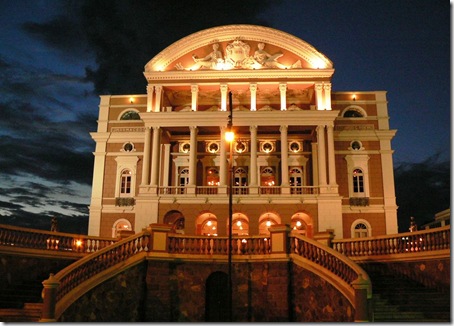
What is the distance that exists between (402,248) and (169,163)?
2305 cm

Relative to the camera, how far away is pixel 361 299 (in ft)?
42.8

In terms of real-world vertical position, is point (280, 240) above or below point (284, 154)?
below

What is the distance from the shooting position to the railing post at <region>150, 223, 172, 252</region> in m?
17.2

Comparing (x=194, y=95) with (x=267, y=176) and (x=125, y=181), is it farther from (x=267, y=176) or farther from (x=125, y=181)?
(x=125, y=181)

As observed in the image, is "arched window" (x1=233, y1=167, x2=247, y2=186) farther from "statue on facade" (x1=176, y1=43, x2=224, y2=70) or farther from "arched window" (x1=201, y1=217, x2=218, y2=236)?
"statue on facade" (x1=176, y1=43, x2=224, y2=70)

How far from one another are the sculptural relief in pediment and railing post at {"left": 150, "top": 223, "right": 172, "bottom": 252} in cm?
2033

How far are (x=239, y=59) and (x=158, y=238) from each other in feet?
69.4

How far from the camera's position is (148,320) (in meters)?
16.5

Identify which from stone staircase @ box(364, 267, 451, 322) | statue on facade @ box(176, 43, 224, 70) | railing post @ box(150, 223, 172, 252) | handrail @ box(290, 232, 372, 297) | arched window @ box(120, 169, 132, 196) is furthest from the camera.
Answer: arched window @ box(120, 169, 132, 196)

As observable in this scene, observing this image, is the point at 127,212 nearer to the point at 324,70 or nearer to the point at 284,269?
the point at 324,70

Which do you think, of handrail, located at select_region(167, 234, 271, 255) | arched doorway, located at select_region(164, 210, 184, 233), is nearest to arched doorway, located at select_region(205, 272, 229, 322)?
handrail, located at select_region(167, 234, 271, 255)

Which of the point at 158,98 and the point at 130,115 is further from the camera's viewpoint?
the point at 130,115

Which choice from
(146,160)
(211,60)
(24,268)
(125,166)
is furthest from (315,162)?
(24,268)

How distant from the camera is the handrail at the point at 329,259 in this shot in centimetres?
1415
